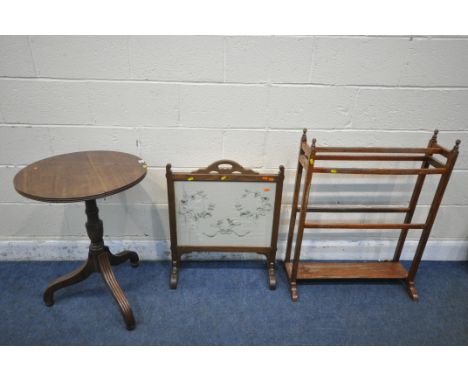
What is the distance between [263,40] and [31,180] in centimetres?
125

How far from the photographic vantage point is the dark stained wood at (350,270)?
186cm

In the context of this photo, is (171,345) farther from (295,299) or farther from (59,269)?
(59,269)

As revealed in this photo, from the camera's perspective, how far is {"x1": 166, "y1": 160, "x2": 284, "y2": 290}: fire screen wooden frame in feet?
5.50

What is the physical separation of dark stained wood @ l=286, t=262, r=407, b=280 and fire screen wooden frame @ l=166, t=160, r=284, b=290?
0.20m

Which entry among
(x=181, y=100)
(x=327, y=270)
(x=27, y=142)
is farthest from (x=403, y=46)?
(x=27, y=142)

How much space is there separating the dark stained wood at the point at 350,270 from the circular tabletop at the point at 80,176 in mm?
1110

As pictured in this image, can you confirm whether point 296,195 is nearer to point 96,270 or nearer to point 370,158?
point 370,158

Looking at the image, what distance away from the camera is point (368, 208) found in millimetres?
1807

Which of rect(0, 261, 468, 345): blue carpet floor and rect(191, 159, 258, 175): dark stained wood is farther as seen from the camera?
rect(191, 159, 258, 175): dark stained wood

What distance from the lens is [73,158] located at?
5.26 ft

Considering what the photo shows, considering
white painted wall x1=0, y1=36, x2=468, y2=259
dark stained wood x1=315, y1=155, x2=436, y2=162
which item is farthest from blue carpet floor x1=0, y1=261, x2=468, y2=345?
dark stained wood x1=315, y1=155, x2=436, y2=162

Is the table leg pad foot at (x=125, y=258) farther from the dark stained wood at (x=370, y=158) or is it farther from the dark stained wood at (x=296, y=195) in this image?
the dark stained wood at (x=370, y=158)

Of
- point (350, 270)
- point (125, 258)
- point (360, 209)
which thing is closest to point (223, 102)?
point (360, 209)

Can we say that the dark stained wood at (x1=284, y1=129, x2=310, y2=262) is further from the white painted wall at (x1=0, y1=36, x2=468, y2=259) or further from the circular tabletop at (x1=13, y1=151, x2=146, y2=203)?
the circular tabletop at (x1=13, y1=151, x2=146, y2=203)
